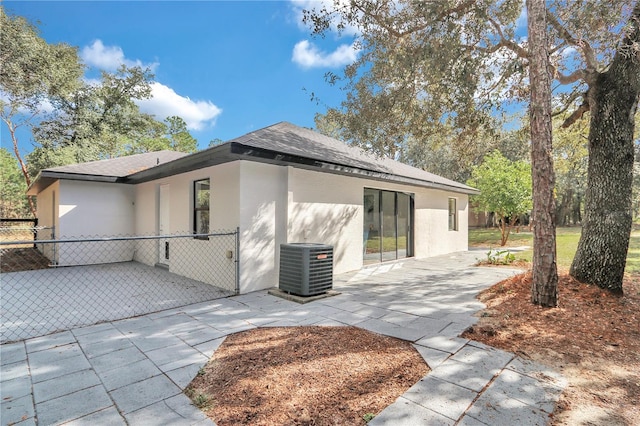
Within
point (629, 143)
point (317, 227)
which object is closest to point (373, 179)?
point (317, 227)

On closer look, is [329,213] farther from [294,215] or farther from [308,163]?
[308,163]

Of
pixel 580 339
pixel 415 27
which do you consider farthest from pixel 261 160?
A: pixel 580 339

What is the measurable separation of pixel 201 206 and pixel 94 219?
4457mm

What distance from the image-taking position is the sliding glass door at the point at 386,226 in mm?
8055

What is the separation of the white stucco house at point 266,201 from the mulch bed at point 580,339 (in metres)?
3.57

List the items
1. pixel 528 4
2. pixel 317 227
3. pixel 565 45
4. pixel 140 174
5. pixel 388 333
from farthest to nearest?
pixel 140 174 → pixel 317 227 → pixel 565 45 → pixel 528 4 → pixel 388 333

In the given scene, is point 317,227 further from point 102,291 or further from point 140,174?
point 140,174

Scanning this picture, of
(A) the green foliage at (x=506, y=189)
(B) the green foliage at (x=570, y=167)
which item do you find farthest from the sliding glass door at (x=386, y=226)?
(A) the green foliage at (x=506, y=189)

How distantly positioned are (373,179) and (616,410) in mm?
6227

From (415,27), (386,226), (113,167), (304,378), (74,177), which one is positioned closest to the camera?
(304,378)

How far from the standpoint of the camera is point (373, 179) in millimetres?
7812

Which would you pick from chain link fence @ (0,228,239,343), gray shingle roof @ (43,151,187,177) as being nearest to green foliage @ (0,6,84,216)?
gray shingle roof @ (43,151,187,177)

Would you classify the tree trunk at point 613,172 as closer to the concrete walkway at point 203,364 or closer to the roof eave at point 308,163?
the concrete walkway at point 203,364

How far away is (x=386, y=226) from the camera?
8594 mm
